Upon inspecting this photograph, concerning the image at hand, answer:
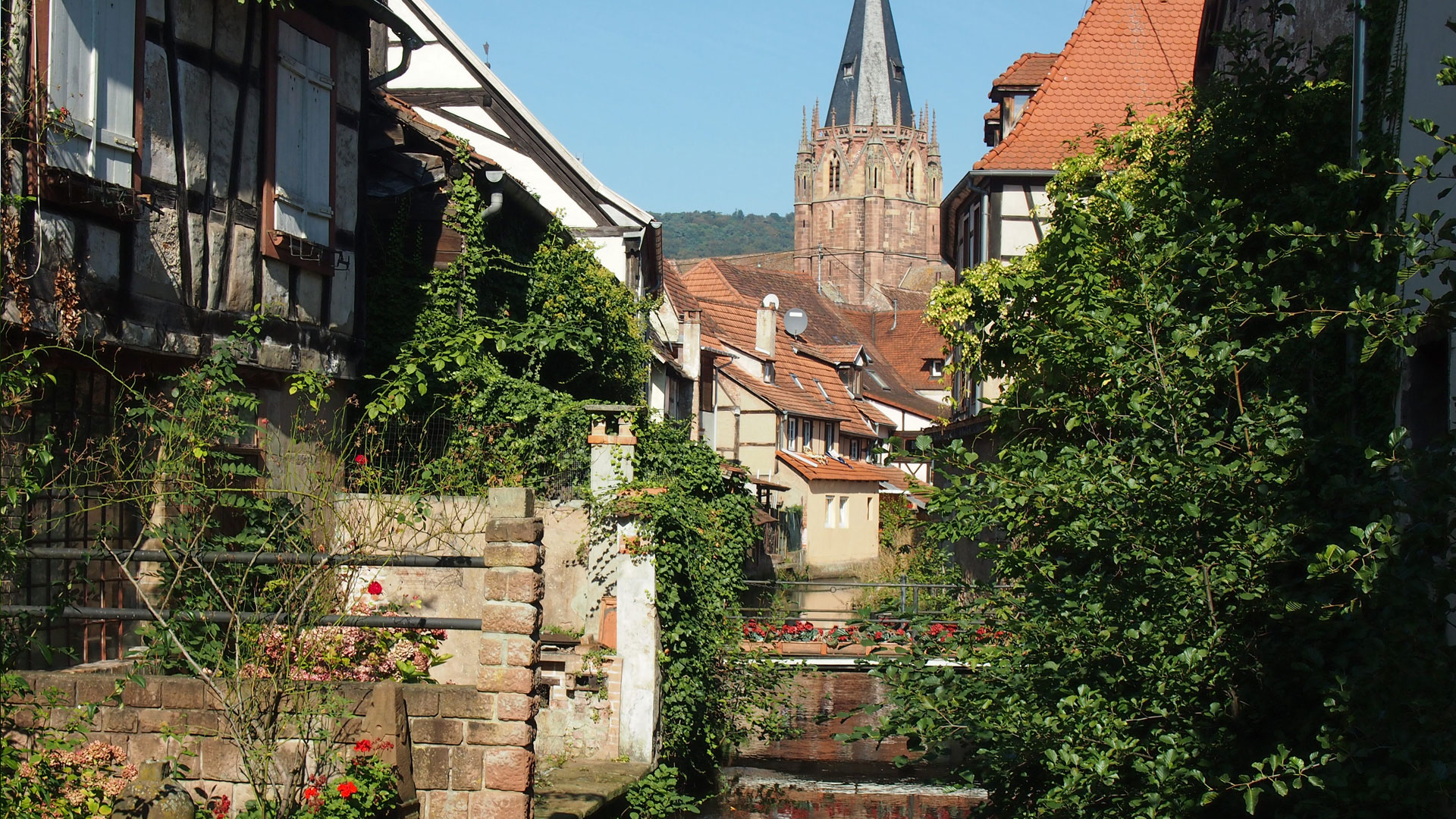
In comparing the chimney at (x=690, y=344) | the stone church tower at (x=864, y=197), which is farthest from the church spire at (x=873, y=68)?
the chimney at (x=690, y=344)

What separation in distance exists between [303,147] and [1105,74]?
13.2 metres

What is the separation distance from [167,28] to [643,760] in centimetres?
690

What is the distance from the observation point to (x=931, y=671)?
6855 mm

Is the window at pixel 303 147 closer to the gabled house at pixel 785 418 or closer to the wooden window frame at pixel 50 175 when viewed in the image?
the wooden window frame at pixel 50 175

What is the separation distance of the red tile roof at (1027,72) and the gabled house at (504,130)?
20.3ft

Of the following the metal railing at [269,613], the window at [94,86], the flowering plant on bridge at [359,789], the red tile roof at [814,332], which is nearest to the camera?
the flowering plant on bridge at [359,789]

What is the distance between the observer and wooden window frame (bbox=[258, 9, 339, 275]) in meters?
10.3

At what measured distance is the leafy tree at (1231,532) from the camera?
16.0ft

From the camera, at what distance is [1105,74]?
19891 millimetres

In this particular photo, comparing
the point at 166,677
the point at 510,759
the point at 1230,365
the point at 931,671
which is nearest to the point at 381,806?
the point at 510,759

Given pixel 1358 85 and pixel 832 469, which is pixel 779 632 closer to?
pixel 1358 85

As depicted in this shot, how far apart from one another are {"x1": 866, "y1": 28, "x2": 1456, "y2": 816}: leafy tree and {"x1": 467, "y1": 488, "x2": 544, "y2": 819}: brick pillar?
1797mm

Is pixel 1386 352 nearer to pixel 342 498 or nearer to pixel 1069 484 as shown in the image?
pixel 1069 484

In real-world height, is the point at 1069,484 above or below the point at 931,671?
above
